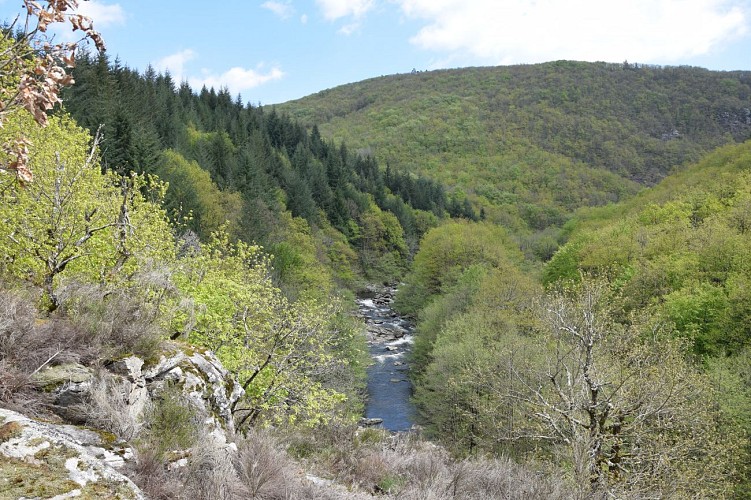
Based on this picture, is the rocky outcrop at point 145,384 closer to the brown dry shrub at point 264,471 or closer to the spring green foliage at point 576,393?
the brown dry shrub at point 264,471

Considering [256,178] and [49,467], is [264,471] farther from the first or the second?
[256,178]

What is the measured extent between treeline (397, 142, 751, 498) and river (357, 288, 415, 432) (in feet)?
6.68

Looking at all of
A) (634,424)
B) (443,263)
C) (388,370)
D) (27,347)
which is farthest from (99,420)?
(443,263)

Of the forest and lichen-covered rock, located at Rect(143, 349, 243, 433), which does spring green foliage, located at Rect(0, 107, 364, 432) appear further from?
lichen-covered rock, located at Rect(143, 349, 243, 433)

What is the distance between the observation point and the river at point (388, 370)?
34062 mm

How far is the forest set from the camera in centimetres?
743

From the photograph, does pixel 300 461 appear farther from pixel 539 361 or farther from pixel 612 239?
pixel 612 239

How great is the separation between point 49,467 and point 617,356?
831 inches

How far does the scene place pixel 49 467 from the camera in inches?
177

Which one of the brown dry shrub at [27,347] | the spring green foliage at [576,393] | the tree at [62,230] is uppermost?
the tree at [62,230]

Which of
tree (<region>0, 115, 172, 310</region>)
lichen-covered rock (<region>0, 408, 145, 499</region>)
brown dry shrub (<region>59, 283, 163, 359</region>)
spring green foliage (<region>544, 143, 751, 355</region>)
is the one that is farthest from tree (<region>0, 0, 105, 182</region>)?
spring green foliage (<region>544, 143, 751, 355</region>)

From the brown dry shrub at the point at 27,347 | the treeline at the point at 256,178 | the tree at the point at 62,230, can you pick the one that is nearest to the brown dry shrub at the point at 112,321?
the brown dry shrub at the point at 27,347

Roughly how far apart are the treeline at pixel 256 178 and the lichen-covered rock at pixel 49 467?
38.0ft

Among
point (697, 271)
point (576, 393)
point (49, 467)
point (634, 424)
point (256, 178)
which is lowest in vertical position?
point (576, 393)
